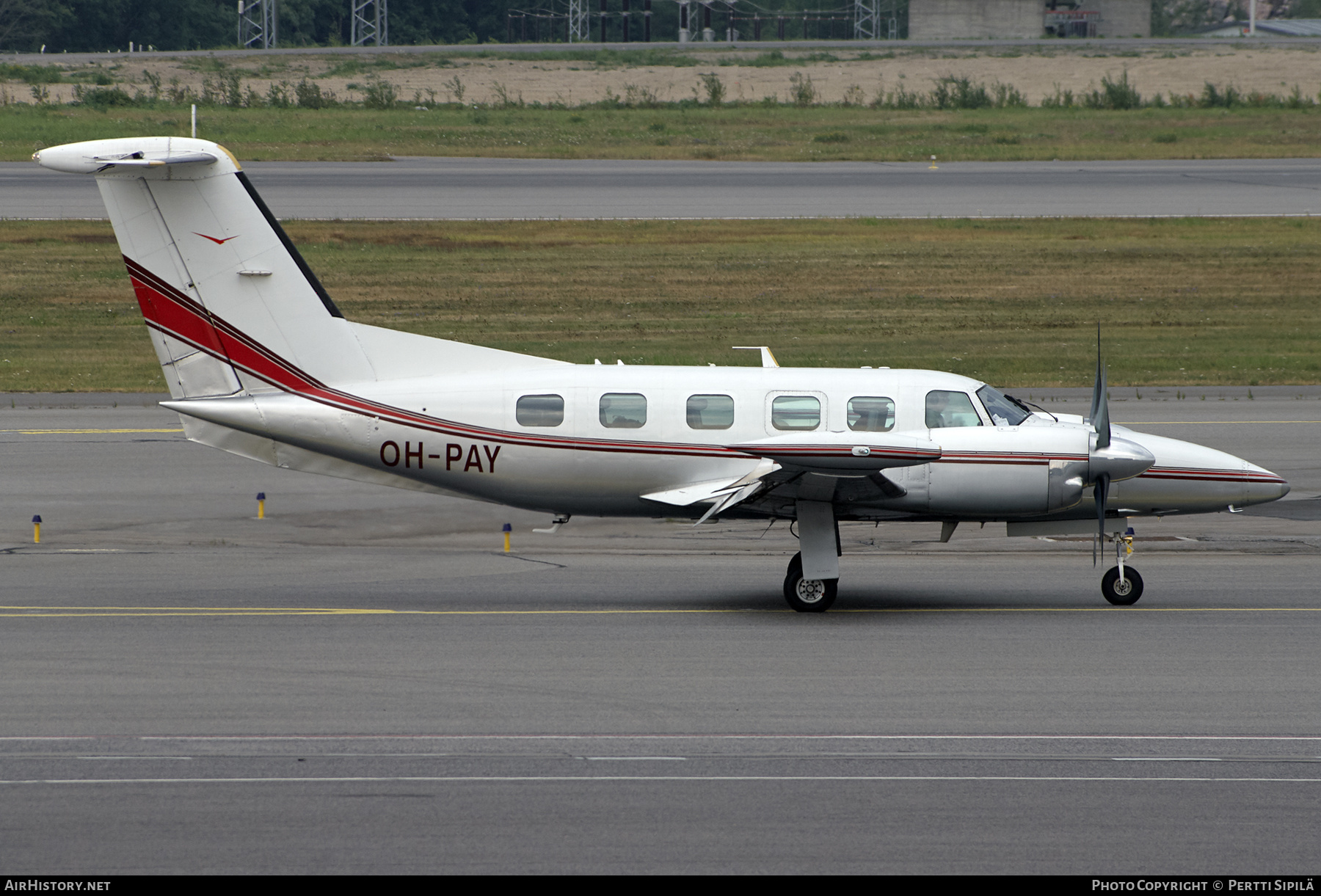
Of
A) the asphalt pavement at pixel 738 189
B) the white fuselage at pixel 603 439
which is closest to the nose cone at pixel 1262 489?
the white fuselage at pixel 603 439

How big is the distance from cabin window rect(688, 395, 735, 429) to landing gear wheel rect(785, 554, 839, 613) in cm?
164

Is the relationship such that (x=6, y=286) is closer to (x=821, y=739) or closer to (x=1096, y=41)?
(x=821, y=739)

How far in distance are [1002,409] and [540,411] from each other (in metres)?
4.90

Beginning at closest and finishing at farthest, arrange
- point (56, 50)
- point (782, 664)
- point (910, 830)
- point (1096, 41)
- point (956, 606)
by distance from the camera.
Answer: point (910, 830), point (782, 664), point (956, 606), point (1096, 41), point (56, 50)

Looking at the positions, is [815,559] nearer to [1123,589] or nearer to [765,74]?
[1123,589]

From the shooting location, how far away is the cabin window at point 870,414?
48.1 feet

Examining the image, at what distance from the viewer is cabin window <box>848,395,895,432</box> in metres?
14.7

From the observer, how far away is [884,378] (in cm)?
1497

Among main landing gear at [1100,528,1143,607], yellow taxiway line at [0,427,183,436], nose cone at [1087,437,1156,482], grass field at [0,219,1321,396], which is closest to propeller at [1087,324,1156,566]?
nose cone at [1087,437,1156,482]

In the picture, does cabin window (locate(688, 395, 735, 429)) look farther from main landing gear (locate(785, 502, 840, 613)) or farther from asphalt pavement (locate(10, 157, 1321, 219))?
asphalt pavement (locate(10, 157, 1321, 219))

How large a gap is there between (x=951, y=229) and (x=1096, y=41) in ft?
178

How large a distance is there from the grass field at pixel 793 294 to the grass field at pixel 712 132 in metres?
12.0

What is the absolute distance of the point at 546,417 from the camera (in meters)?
14.7
